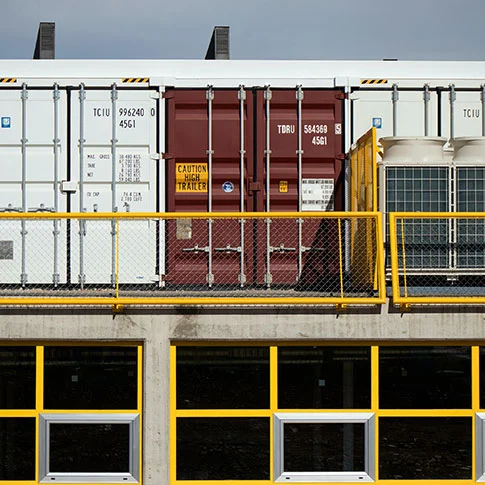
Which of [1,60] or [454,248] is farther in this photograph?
[1,60]

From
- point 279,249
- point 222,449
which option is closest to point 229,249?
point 279,249

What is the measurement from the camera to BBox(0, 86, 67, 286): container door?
489 inches

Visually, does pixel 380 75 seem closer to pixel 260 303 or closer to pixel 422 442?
pixel 260 303

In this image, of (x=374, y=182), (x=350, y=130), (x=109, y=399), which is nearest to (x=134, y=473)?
(x=109, y=399)

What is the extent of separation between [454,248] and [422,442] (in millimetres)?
2385

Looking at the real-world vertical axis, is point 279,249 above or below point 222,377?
above

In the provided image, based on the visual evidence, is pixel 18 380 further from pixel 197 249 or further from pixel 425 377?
pixel 425 377

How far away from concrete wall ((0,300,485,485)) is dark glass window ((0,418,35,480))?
3.23ft

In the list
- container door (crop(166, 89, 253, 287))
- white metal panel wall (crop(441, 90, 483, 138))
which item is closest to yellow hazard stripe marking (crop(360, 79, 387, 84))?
white metal panel wall (crop(441, 90, 483, 138))

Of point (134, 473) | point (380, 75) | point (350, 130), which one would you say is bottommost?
point (134, 473)

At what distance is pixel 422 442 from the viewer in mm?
10164

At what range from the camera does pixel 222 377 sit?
10156mm

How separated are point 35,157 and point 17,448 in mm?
4281

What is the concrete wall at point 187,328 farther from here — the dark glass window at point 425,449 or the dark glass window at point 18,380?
the dark glass window at point 425,449
